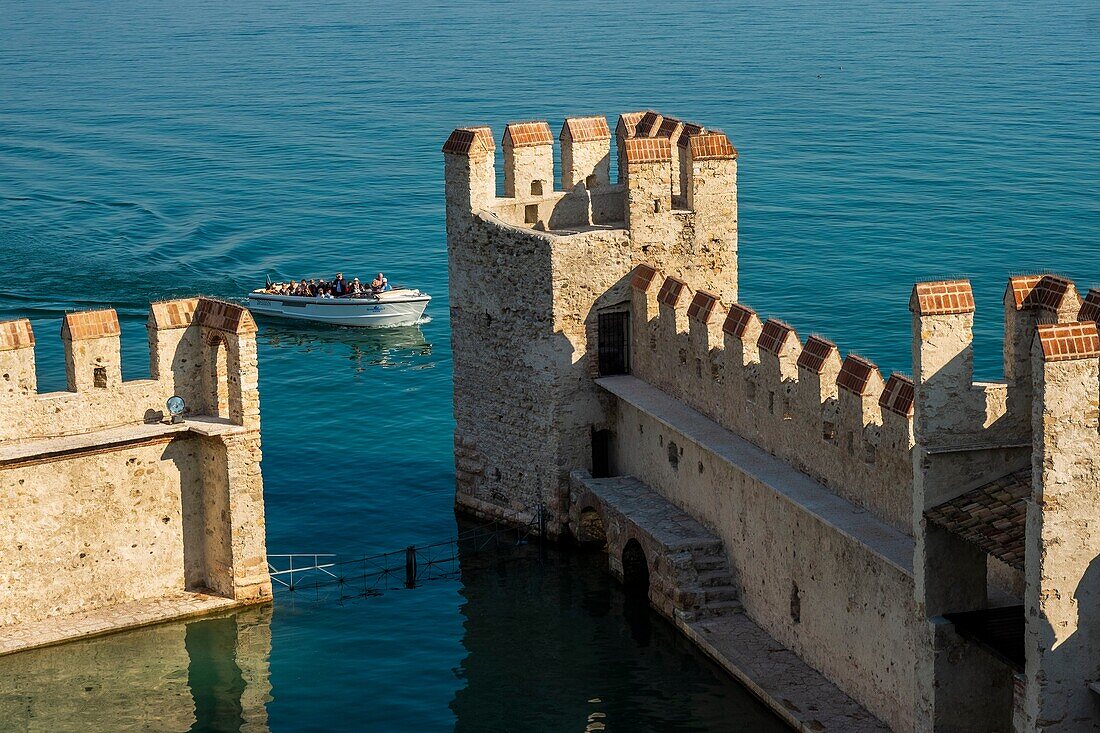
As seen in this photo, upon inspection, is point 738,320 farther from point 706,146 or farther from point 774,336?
point 706,146

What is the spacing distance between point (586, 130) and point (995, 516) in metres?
15.0

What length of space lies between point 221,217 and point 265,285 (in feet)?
37.6

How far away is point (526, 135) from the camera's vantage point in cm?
3366

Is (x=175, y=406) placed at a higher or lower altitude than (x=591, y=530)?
higher

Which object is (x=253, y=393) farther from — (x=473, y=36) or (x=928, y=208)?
(x=473, y=36)

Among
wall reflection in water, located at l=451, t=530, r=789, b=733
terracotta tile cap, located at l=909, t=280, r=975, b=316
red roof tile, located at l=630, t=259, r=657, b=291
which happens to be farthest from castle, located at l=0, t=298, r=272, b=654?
terracotta tile cap, located at l=909, t=280, r=975, b=316

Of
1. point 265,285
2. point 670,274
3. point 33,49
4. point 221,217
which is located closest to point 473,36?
point 33,49

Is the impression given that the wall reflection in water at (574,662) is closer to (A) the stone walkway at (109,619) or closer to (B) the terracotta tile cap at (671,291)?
(A) the stone walkway at (109,619)

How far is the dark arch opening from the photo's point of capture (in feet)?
102

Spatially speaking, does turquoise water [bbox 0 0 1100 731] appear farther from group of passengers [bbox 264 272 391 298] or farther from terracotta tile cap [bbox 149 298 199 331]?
terracotta tile cap [bbox 149 298 199 331]

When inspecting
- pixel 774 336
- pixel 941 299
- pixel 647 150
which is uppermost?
pixel 647 150

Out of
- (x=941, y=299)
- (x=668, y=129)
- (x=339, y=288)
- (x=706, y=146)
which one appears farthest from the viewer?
(x=339, y=288)

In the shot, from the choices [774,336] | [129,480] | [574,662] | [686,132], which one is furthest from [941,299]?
[129,480]

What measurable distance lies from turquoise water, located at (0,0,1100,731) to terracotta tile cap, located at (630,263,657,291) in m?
5.08
